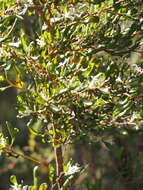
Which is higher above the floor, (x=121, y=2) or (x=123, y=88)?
(x=121, y=2)

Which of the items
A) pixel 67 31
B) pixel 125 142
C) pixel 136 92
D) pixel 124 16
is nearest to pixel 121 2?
pixel 124 16

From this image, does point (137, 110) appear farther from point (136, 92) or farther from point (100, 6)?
point (100, 6)

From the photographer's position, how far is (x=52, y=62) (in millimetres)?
1146

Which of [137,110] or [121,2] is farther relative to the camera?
[137,110]

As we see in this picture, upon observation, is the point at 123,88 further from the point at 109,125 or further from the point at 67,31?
the point at 67,31

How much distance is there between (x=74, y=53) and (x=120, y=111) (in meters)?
0.27

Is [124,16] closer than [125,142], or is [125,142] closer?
[124,16]

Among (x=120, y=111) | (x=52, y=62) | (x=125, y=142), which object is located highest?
(x=52, y=62)

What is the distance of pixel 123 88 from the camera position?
1213 millimetres

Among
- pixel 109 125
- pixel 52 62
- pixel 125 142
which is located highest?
pixel 52 62

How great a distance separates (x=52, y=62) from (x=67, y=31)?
0.12 m

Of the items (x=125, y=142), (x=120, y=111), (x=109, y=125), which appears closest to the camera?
(x=120, y=111)

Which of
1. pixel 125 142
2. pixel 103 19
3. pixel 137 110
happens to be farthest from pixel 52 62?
pixel 125 142

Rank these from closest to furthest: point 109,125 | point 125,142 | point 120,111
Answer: point 120,111 → point 109,125 → point 125,142
